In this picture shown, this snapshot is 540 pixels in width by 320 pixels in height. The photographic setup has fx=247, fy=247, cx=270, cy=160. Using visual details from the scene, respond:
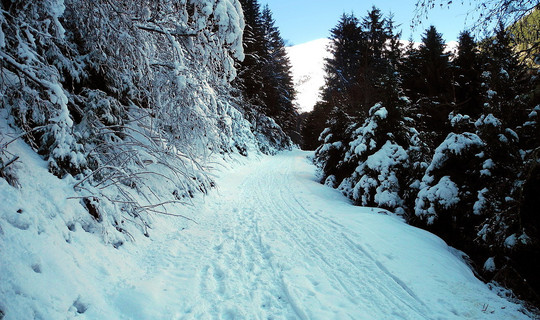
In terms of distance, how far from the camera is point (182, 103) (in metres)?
4.48

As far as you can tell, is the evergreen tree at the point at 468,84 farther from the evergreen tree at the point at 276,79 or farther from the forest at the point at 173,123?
the evergreen tree at the point at 276,79

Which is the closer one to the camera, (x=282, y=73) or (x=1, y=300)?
(x=1, y=300)

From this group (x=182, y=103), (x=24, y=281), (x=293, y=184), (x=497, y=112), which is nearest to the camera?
(x=24, y=281)

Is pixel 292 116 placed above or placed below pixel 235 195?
above

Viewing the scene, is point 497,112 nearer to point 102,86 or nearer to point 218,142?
point 218,142

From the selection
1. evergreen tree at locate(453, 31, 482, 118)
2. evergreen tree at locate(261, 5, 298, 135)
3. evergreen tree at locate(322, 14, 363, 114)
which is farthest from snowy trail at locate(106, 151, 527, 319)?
evergreen tree at locate(261, 5, 298, 135)

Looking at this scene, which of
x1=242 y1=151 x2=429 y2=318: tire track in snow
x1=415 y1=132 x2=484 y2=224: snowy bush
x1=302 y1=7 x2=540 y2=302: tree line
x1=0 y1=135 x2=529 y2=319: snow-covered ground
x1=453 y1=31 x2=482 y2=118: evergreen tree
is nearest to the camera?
x1=0 y1=135 x2=529 y2=319: snow-covered ground

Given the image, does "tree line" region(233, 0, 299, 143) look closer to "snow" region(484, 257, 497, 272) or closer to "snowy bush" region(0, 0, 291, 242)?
"snowy bush" region(0, 0, 291, 242)

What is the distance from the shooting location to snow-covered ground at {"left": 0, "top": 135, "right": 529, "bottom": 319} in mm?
2330

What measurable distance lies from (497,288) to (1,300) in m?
6.04

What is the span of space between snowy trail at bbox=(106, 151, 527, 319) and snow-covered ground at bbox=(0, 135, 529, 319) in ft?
0.05

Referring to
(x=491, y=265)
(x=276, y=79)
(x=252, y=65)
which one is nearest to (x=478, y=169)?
(x=491, y=265)

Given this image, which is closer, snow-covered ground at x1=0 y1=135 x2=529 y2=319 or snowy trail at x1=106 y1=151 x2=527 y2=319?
snow-covered ground at x1=0 y1=135 x2=529 y2=319

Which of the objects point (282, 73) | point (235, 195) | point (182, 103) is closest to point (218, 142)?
point (182, 103)
